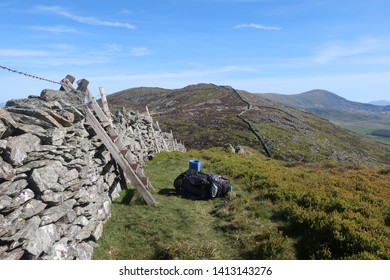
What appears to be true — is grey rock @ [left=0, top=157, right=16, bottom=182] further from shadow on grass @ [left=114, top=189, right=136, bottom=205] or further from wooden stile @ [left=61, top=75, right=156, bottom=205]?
shadow on grass @ [left=114, top=189, right=136, bottom=205]

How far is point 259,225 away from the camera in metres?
10.8

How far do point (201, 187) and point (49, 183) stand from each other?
286 inches

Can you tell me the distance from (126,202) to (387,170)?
1820 cm

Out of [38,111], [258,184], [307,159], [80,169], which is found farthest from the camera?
[307,159]

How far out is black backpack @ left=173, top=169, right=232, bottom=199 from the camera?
1369 cm

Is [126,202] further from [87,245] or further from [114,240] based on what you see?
[87,245]

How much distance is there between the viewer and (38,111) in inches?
326

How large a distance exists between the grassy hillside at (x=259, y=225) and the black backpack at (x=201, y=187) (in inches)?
14.8

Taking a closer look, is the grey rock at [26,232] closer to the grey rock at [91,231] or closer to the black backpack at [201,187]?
the grey rock at [91,231]

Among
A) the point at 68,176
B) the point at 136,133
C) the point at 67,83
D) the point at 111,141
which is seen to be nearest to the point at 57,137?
the point at 68,176

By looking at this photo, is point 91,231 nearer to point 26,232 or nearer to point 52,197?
point 52,197

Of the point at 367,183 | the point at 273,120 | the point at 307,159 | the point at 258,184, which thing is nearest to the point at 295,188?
the point at 258,184

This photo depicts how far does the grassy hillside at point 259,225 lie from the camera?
347 inches

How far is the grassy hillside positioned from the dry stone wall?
102cm
